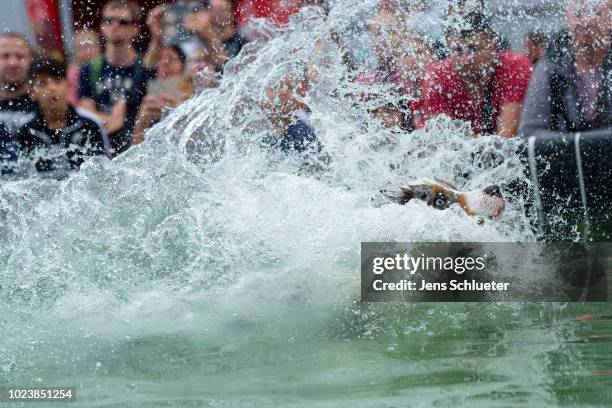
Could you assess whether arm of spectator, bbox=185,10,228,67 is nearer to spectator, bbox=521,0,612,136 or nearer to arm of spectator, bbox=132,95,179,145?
arm of spectator, bbox=132,95,179,145

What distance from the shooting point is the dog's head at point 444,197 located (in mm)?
3283

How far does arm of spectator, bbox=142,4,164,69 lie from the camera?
15.1 ft

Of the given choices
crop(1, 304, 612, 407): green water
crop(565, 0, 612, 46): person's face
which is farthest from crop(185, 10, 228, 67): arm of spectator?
crop(1, 304, 612, 407): green water

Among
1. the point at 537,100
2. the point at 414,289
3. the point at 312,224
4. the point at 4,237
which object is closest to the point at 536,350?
the point at 414,289

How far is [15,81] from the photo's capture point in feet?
14.6

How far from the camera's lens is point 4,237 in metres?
3.53

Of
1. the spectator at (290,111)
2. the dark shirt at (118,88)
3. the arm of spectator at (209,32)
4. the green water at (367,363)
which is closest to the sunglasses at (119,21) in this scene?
the dark shirt at (118,88)

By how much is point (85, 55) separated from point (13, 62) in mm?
354

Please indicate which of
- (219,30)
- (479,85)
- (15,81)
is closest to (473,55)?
(479,85)

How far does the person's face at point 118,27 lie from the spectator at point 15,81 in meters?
0.38

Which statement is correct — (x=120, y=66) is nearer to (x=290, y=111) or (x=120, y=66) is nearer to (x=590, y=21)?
(x=290, y=111)

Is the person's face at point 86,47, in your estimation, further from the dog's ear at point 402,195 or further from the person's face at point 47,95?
the dog's ear at point 402,195

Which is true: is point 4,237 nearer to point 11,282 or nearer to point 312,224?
point 11,282

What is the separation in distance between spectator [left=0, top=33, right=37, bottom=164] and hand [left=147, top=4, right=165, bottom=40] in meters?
0.58
